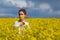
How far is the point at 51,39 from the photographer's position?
6414 millimetres

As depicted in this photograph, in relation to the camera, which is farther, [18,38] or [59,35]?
[59,35]

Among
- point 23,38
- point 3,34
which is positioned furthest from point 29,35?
point 3,34

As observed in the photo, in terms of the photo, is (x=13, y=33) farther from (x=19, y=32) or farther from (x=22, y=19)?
(x=22, y=19)

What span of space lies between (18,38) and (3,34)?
3.16 ft

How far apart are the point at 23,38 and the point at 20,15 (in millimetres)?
1797

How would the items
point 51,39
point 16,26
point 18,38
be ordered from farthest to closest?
point 16,26
point 51,39
point 18,38

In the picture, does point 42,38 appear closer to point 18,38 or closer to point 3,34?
point 18,38

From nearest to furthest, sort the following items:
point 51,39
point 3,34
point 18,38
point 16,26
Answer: point 18,38
point 51,39
point 3,34
point 16,26

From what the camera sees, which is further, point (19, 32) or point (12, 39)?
point (19, 32)

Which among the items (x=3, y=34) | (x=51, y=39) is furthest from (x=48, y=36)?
(x=3, y=34)

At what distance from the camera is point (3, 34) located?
272 inches

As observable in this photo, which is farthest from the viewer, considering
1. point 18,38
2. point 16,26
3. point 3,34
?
point 16,26

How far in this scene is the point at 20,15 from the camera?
25.6 ft

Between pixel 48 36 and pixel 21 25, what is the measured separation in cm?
148
